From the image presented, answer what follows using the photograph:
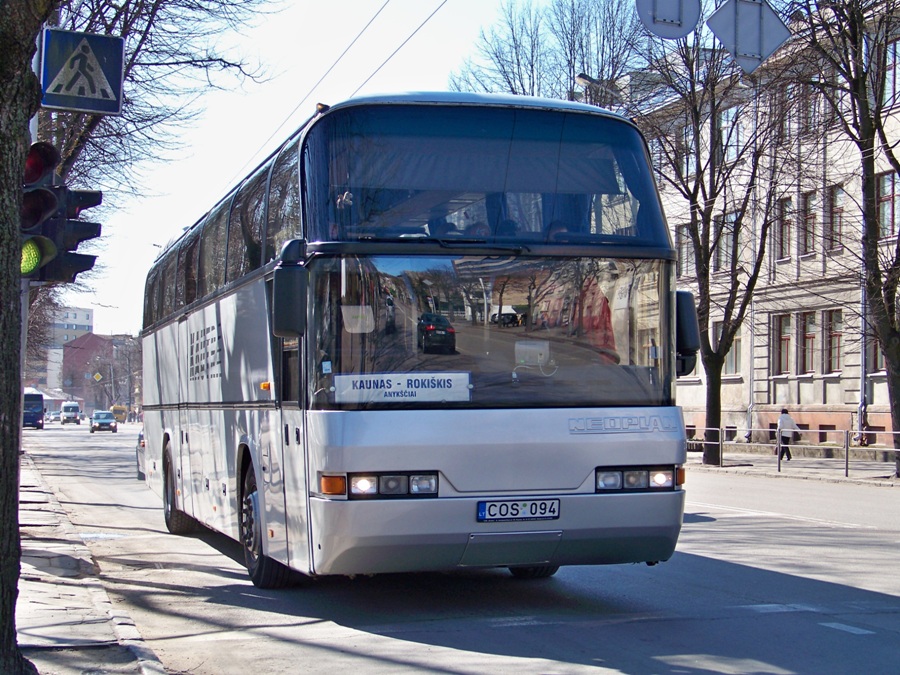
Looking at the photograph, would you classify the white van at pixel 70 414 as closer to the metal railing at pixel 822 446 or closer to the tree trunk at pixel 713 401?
the metal railing at pixel 822 446

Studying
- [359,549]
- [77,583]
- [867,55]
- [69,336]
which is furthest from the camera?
[69,336]

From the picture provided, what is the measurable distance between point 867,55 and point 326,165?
2123cm

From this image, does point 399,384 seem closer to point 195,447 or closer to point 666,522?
point 666,522

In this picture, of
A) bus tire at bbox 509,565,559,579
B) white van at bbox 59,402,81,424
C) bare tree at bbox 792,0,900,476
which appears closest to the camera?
bus tire at bbox 509,565,559,579

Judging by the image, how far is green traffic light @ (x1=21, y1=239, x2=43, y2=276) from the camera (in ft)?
25.3

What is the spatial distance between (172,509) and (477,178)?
788 cm

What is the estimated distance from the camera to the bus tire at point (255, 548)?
9.14m

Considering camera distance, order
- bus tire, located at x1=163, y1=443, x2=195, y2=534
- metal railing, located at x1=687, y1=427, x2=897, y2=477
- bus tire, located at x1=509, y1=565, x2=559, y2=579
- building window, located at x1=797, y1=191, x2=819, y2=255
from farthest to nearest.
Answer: building window, located at x1=797, y1=191, x2=819, y2=255
metal railing, located at x1=687, y1=427, x2=897, y2=477
bus tire, located at x1=163, y1=443, x2=195, y2=534
bus tire, located at x1=509, y1=565, x2=559, y2=579

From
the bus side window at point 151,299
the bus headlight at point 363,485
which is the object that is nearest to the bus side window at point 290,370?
the bus headlight at point 363,485

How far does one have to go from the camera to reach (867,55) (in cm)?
2570

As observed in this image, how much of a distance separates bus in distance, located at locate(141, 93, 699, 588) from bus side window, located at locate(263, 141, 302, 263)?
46 mm

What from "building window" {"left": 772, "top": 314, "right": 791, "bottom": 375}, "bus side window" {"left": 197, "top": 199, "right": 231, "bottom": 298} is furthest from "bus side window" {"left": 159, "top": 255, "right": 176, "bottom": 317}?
"building window" {"left": 772, "top": 314, "right": 791, "bottom": 375}

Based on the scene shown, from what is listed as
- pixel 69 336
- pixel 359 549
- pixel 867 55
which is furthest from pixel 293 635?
pixel 69 336

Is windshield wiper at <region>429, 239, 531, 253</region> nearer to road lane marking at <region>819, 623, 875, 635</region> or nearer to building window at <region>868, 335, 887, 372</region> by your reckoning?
road lane marking at <region>819, 623, 875, 635</region>
